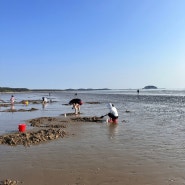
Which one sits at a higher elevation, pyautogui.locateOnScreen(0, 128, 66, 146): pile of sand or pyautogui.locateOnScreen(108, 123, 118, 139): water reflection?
pyautogui.locateOnScreen(0, 128, 66, 146): pile of sand

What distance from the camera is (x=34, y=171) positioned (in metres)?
9.80

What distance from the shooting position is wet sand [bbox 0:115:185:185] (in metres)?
8.94

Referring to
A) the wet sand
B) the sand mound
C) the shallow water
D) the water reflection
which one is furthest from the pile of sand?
the sand mound

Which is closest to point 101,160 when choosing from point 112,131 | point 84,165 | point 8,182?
point 84,165

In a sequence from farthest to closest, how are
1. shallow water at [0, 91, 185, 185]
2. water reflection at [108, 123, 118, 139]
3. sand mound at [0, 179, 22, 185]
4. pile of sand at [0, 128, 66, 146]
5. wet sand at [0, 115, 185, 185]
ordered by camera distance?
water reflection at [108, 123, 118, 139] → pile of sand at [0, 128, 66, 146] → shallow water at [0, 91, 185, 185] → wet sand at [0, 115, 185, 185] → sand mound at [0, 179, 22, 185]

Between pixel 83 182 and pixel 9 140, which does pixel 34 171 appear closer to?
pixel 83 182

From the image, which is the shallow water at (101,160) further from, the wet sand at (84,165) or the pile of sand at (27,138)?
the pile of sand at (27,138)

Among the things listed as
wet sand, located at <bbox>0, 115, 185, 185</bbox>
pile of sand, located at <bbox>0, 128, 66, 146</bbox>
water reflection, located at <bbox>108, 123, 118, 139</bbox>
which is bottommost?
wet sand, located at <bbox>0, 115, 185, 185</bbox>

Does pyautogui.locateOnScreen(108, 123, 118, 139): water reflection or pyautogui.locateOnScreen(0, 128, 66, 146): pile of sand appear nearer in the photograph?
pyautogui.locateOnScreen(0, 128, 66, 146): pile of sand

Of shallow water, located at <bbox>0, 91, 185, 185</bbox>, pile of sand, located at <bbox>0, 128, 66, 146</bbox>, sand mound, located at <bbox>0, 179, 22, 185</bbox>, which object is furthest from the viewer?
pile of sand, located at <bbox>0, 128, 66, 146</bbox>

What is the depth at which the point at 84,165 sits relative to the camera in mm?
10453

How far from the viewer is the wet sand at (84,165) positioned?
8.94 meters

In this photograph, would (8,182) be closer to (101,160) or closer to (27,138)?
(101,160)

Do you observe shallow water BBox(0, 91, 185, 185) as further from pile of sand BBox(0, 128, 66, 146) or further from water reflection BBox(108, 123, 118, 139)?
pile of sand BBox(0, 128, 66, 146)
